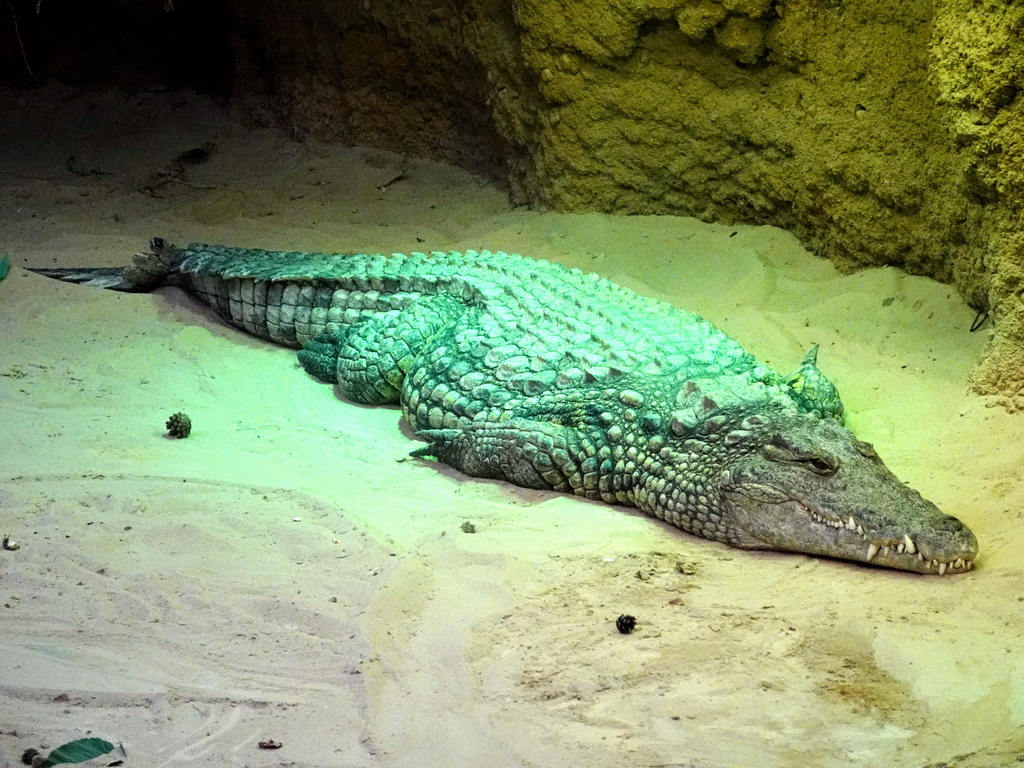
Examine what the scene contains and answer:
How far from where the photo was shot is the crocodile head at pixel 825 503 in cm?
385

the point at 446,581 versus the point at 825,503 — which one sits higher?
the point at 825,503

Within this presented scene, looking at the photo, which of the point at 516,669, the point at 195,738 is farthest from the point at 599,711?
the point at 195,738

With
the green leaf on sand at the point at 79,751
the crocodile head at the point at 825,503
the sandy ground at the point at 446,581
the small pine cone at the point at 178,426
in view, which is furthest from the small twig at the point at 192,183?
the green leaf on sand at the point at 79,751

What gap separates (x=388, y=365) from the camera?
5695mm

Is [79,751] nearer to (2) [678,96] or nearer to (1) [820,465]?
(1) [820,465]

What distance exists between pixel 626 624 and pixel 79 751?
163 cm

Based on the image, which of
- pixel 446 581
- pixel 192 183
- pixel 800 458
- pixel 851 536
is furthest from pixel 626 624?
pixel 192 183

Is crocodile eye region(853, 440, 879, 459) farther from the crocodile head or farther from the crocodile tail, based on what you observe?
the crocodile tail

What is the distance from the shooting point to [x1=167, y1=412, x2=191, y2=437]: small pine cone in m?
5.08

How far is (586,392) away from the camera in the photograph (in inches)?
194

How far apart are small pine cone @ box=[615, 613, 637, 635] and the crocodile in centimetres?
91

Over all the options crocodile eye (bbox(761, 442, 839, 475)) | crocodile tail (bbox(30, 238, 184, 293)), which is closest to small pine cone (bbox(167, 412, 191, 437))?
crocodile tail (bbox(30, 238, 184, 293))

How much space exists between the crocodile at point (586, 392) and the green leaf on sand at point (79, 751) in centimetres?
236

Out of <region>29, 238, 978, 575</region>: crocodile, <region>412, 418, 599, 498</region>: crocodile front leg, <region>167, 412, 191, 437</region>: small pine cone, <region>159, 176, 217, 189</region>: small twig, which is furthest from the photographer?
<region>159, 176, 217, 189</region>: small twig
